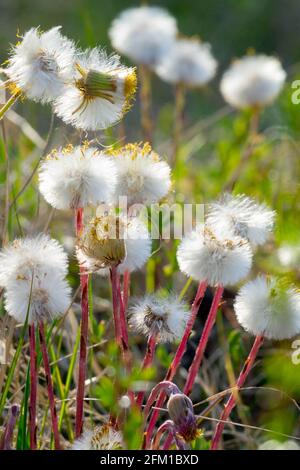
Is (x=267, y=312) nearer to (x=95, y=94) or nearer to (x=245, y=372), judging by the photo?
(x=245, y=372)

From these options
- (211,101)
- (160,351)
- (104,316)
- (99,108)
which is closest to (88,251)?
(99,108)

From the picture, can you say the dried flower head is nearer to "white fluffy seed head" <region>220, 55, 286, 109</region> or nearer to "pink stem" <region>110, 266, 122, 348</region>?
"pink stem" <region>110, 266, 122, 348</region>

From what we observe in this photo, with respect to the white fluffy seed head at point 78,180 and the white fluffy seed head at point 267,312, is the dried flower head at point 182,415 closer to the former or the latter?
the white fluffy seed head at point 267,312

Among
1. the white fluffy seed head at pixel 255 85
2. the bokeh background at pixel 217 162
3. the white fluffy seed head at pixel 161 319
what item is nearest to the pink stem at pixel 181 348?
the white fluffy seed head at pixel 161 319

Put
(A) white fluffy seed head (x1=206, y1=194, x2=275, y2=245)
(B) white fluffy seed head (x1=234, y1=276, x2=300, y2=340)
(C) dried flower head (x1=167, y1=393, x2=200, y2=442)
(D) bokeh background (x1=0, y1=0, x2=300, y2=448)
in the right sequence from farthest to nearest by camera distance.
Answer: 1. (D) bokeh background (x1=0, y1=0, x2=300, y2=448)
2. (A) white fluffy seed head (x1=206, y1=194, x2=275, y2=245)
3. (B) white fluffy seed head (x1=234, y1=276, x2=300, y2=340)
4. (C) dried flower head (x1=167, y1=393, x2=200, y2=442)

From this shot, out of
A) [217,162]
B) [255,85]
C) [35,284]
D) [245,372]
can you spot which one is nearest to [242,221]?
[245,372]

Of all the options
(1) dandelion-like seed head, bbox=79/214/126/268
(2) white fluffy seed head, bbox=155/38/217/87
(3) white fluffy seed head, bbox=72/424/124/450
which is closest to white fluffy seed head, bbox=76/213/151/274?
(1) dandelion-like seed head, bbox=79/214/126/268
